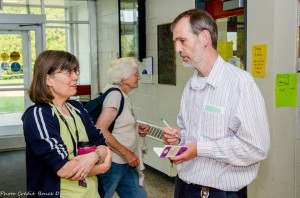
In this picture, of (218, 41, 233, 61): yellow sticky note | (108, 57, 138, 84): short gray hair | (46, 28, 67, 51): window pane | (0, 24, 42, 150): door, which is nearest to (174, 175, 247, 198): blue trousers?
(108, 57, 138, 84): short gray hair

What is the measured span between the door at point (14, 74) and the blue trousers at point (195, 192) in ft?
18.5

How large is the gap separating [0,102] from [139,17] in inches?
129

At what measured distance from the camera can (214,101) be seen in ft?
5.60

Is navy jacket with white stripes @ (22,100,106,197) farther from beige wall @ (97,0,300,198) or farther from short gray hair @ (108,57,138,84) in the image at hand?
beige wall @ (97,0,300,198)

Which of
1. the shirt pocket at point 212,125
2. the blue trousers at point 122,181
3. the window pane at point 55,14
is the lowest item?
the blue trousers at point 122,181

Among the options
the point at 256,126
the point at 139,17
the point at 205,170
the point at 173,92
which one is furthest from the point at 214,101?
the point at 139,17

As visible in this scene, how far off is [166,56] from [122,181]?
229 cm

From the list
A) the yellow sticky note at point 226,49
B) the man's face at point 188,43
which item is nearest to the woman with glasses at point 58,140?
the man's face at point 188,43

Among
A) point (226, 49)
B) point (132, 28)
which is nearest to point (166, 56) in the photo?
point (132, 28)

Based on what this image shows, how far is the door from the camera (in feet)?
22.2

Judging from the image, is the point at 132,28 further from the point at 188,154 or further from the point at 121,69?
the point at 188,154

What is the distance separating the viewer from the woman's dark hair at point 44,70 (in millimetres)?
1747

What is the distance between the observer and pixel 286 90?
283 centimetres

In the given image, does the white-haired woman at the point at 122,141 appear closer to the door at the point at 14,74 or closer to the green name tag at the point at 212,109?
the green name tag at the point at 212,109
